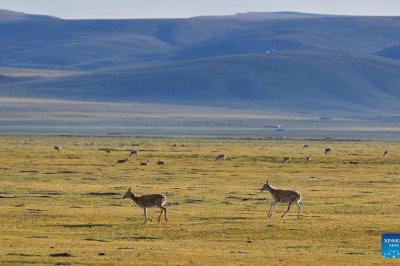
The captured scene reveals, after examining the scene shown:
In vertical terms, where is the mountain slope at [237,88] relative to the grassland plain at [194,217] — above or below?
below

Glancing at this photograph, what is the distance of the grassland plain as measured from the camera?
2134 centimetres

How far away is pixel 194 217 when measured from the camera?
90.7ft

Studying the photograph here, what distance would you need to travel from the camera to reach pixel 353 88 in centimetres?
19075

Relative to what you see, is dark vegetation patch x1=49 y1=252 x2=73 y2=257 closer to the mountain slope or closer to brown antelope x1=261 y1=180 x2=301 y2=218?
brown antelope x1=261 y1=180 x2=301 y2=218

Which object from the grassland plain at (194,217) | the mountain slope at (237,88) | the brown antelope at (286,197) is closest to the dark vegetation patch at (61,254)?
the grassland plain at (194,217)

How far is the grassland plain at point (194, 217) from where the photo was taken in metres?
21.3

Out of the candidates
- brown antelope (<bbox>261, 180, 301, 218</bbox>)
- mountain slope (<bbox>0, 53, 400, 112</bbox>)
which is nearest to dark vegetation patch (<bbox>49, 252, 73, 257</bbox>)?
brown antelope (<bbox>261, 180, 301, 218</bbox>)

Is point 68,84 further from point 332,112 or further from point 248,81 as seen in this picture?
point 332,112

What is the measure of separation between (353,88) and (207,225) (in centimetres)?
16686

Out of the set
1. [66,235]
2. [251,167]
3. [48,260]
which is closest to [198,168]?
[251,167]

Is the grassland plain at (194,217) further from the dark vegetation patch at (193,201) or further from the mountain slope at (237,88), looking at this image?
the mountain slope at (237,88)

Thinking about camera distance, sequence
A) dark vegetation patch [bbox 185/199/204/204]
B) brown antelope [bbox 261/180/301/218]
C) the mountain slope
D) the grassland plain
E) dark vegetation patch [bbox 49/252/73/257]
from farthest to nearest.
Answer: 1. the mountain slope
2. dark vegetation patch [bbox 185/199/204/204]
3. brown antelope [bbox 261/180/301/218]
4. the grassland plain
5. dark vegetation patch [bbox 49/252/73/257]

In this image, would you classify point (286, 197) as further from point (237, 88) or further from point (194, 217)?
point (237, 88)

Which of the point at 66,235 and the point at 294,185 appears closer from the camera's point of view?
the point at 66,235
